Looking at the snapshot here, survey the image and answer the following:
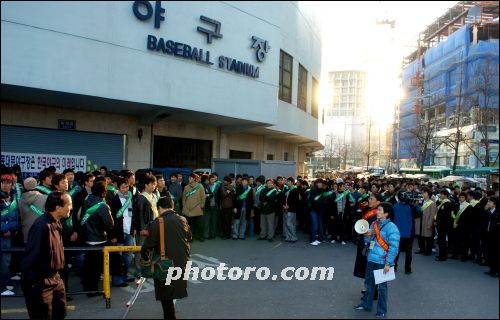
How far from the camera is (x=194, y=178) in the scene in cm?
1114

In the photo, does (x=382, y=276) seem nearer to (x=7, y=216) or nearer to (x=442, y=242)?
(x=442, y=242)

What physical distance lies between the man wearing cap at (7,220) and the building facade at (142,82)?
15.7 feet

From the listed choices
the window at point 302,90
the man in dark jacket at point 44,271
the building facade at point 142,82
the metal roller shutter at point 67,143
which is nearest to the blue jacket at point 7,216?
the man in dark jacket at point 44,271

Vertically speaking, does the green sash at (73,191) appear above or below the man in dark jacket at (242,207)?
above

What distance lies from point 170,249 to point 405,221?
18.5 ft

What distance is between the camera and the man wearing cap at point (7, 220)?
6300 millimetres

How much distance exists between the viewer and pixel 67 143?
1347 centimetres

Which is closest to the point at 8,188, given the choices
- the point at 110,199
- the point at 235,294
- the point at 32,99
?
the point at 110,199

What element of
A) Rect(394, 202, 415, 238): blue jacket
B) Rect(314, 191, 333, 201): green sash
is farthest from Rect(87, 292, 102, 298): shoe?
Rect(314, 191, 333, 201): green sash

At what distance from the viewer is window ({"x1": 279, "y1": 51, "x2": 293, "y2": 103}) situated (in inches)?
786

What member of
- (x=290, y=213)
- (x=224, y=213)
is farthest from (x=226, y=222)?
(x=290, y=213)

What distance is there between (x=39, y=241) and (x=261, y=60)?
13.6m

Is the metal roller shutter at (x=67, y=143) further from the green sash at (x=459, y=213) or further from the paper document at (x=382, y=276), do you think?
the paper document at (x=382, y=276)

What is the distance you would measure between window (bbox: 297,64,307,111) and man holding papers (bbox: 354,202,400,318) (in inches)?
662
